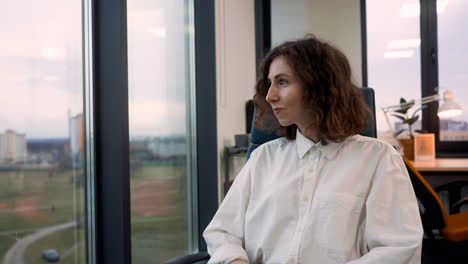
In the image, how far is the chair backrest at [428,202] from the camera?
1791 mm

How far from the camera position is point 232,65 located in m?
2.74

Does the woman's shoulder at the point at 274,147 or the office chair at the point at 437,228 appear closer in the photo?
the woman's shoulder at the point at 274,147

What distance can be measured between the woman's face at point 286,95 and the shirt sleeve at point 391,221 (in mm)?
270

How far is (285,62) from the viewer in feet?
3.58

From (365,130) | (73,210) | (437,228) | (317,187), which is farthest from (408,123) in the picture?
(73,210)

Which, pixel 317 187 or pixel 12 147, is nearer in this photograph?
pixel 317 187

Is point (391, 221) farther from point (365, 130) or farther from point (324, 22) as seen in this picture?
point (324, 22)

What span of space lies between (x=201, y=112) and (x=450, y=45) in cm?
232

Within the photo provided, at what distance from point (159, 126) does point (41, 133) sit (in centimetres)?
78

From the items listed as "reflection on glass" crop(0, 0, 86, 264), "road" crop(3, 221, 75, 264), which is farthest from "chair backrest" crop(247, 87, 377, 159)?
"road" crop(3, 221, 75, 264)

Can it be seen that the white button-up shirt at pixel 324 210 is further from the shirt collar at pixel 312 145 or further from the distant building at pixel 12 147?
the distant building at pixel 12 147

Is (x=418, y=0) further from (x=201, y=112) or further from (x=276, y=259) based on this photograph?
(x=276, y=259)

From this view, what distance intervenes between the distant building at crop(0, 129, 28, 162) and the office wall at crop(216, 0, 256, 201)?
1.34m

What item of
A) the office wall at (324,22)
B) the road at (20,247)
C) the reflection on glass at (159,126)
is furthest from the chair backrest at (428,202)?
the office wall at (324,22)
